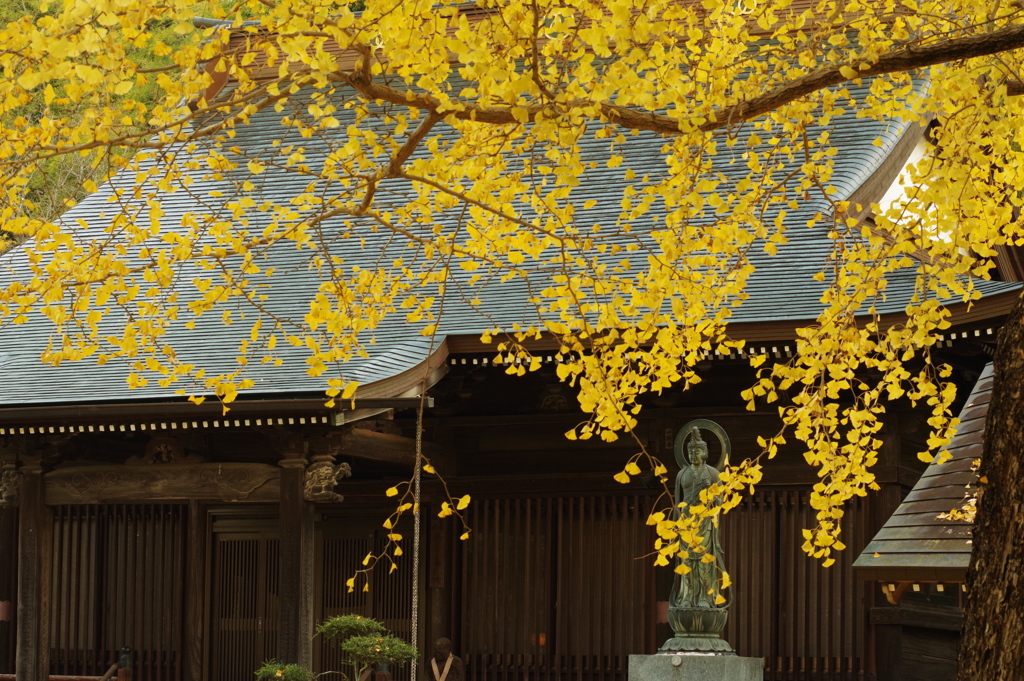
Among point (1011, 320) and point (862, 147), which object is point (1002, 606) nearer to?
point (1011, 320)

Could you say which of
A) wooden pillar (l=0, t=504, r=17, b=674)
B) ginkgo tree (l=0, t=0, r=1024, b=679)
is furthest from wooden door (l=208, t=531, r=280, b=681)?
ginkgo tree (l=0, t=0, r=1024, b=679)

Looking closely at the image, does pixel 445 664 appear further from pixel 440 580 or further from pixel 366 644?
pixel 440 580

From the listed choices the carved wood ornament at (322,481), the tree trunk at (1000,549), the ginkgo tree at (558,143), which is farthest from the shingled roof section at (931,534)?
the carved wood ornament at (322,481)

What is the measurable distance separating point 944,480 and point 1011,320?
15.6ft

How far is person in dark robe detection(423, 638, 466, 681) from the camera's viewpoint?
10055 millimetres

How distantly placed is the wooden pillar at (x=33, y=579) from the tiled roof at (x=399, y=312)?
2.72ft

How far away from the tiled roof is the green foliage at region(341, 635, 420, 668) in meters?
1.66

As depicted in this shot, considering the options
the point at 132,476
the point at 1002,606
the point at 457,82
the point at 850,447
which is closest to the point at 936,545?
the point at 850,447

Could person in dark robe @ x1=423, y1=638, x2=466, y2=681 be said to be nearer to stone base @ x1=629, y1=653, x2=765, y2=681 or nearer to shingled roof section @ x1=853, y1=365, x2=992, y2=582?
stone base @ x1=629, y1=653, x2=765, y2=681

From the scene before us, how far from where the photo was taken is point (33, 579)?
10.5m

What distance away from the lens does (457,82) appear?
14.2m

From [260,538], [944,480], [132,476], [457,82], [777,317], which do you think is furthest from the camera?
[457,82]

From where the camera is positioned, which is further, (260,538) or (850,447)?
(260,538)

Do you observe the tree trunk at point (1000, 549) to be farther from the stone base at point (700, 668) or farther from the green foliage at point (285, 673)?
the green foliage at point (285, 673)
